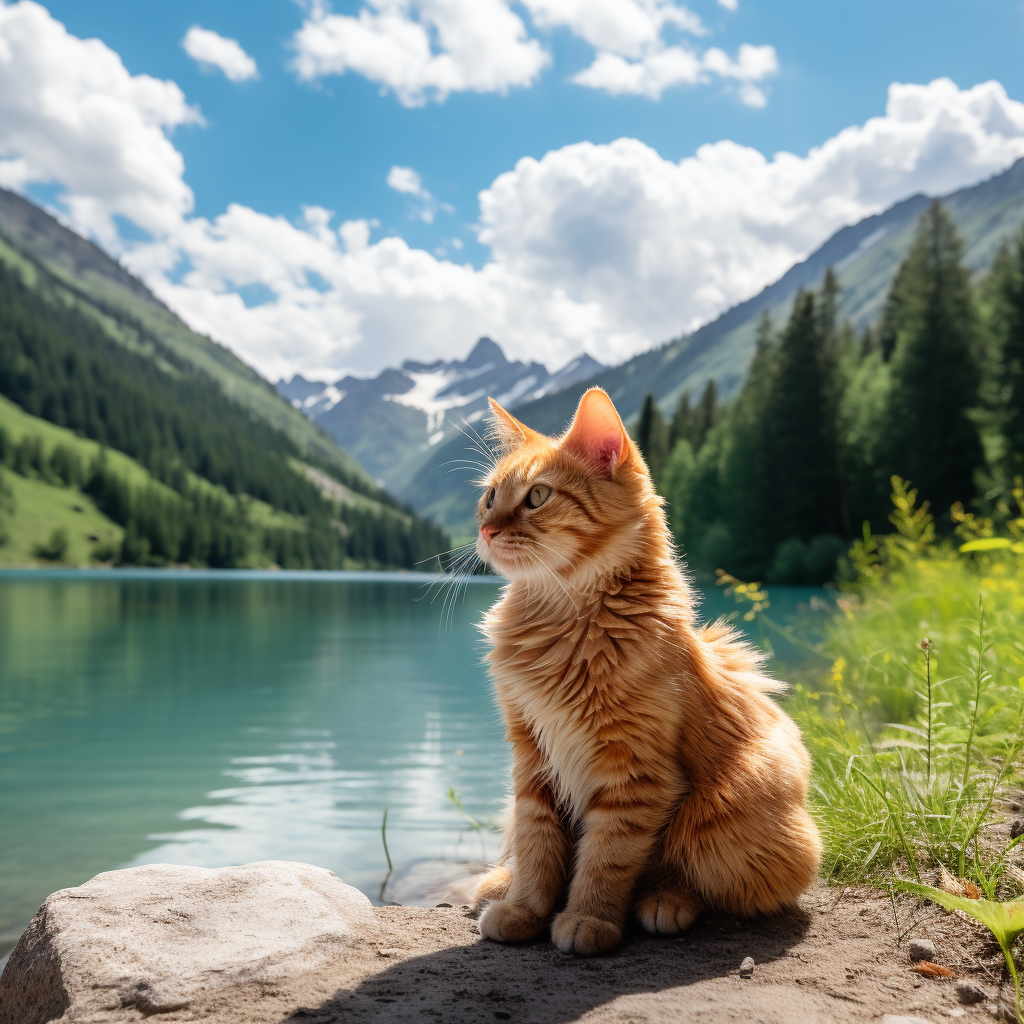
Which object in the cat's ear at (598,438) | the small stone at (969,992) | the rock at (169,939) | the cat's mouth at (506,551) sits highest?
the cat's ear at (598,438)

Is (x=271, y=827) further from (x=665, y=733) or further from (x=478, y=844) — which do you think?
(x=665, y=733)

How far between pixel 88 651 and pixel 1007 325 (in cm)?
3546

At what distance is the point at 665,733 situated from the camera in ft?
8.96

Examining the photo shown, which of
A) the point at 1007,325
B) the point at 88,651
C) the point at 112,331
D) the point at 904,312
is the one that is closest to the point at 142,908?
the point at 88,651

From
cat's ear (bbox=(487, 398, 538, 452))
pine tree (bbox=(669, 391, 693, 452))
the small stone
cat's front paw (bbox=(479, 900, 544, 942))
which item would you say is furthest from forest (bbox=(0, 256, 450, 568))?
the small stone

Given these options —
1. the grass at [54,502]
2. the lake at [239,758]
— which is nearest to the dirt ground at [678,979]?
the lake at [239,758]

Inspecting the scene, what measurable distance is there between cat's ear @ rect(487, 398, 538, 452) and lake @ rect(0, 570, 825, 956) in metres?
0.68

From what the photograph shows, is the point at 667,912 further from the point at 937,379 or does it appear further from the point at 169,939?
the point at 937,379

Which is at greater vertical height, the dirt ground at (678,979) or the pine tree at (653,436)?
the pine tree at (653,436)

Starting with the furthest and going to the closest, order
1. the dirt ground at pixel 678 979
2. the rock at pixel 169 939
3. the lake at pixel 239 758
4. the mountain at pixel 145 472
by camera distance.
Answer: the mountain at pixel 145 472 → the lake at pixel 239 758 → the rock at pixel 169 939 → the dirt ground at pixel 678 979

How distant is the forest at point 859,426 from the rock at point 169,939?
1142 inches

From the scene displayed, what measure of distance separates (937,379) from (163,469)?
119779 mm

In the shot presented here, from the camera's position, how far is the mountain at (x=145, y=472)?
10212 cm

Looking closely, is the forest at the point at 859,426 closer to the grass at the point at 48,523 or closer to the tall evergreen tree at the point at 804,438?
the tall evergreen tree at the point at 804,438
